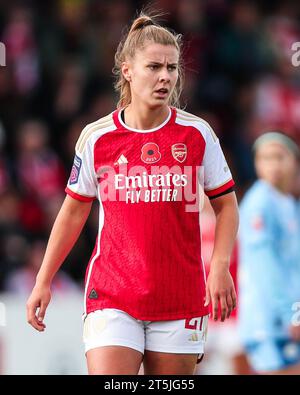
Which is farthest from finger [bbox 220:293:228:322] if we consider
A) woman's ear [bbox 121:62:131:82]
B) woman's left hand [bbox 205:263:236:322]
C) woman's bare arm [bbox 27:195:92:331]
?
woman's ear [bbox 121:62:131:82]

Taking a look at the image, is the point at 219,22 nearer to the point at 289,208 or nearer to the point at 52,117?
the point at 52,117

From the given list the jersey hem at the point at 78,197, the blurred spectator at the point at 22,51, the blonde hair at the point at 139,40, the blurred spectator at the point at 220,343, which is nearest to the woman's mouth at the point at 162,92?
the blonde hair at the point at 139,40

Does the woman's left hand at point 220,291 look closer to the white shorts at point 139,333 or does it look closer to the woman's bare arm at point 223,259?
the woman's bare arm at point 223,259

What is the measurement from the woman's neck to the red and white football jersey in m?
0.03

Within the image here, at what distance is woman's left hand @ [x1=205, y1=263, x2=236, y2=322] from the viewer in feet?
16.9

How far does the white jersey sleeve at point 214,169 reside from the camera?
5.36 metres

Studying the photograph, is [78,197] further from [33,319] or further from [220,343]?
[220,343]

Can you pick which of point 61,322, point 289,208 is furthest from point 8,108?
point 289,208

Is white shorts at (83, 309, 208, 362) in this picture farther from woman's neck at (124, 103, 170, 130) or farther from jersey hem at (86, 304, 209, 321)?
woman's neck at (124, 103, 170, 130)

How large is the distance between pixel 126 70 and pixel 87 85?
7.63 meters

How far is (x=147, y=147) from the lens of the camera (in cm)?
530

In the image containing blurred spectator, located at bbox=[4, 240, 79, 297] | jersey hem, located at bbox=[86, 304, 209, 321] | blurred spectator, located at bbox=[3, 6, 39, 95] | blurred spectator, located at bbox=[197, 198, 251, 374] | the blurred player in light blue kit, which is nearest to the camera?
jersey hem, located at bbox=[86, 304, 209, 321]

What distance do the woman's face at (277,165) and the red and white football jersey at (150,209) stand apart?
312cm

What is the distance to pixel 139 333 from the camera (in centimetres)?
526
